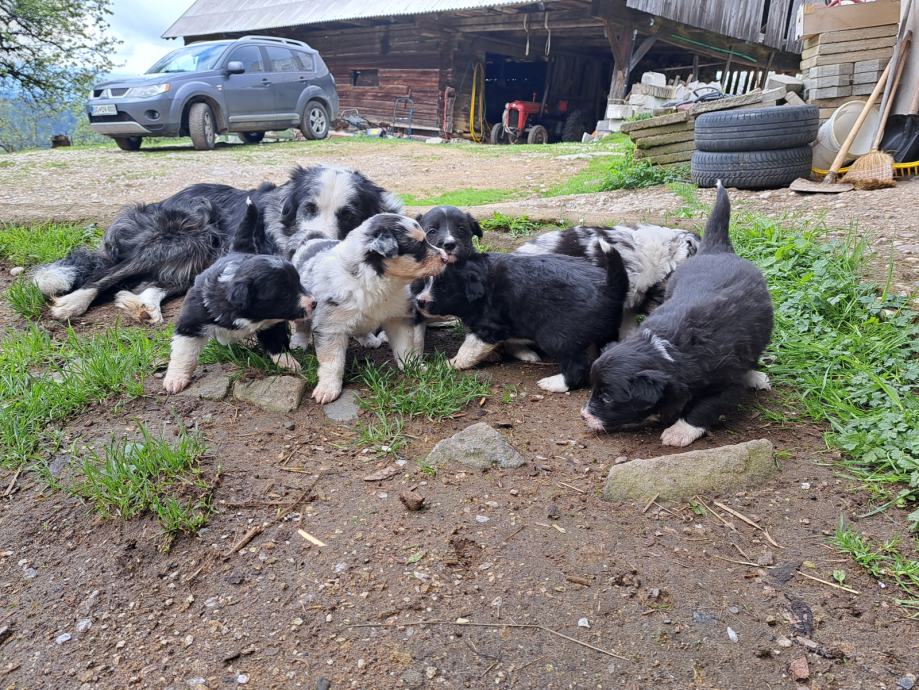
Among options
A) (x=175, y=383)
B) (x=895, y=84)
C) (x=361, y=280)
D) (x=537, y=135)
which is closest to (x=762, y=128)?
(x=895, y=84)

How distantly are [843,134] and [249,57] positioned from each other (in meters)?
15.0

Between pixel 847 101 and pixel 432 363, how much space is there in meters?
8.76

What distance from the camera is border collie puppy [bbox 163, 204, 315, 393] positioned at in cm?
392

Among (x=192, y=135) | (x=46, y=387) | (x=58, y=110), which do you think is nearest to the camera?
(x=46, y=387)

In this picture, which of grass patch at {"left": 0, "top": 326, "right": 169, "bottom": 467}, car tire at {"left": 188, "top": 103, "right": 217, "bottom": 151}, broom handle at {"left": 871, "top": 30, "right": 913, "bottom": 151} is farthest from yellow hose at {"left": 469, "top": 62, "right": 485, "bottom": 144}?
grass patch at {"left": 0, "top": 326, "right": 169, "bottom": 467}

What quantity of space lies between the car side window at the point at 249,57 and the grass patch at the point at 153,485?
55.7 feet

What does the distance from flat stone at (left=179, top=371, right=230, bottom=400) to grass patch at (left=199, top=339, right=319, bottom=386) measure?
0.15 meters

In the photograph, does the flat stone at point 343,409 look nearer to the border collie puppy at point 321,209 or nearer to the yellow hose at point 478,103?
the border collie puppy at point 321,209

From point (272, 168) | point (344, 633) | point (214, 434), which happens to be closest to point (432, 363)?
point (214, 434)

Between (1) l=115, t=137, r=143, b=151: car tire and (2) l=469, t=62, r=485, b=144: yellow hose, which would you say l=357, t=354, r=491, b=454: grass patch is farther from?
(2) l=469, t=62, r=485, b=144: yellow hose

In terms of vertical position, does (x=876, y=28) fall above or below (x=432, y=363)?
above

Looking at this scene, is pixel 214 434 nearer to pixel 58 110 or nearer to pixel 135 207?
pixel 135 207

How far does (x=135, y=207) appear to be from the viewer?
6121 mm

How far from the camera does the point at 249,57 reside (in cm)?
1827
